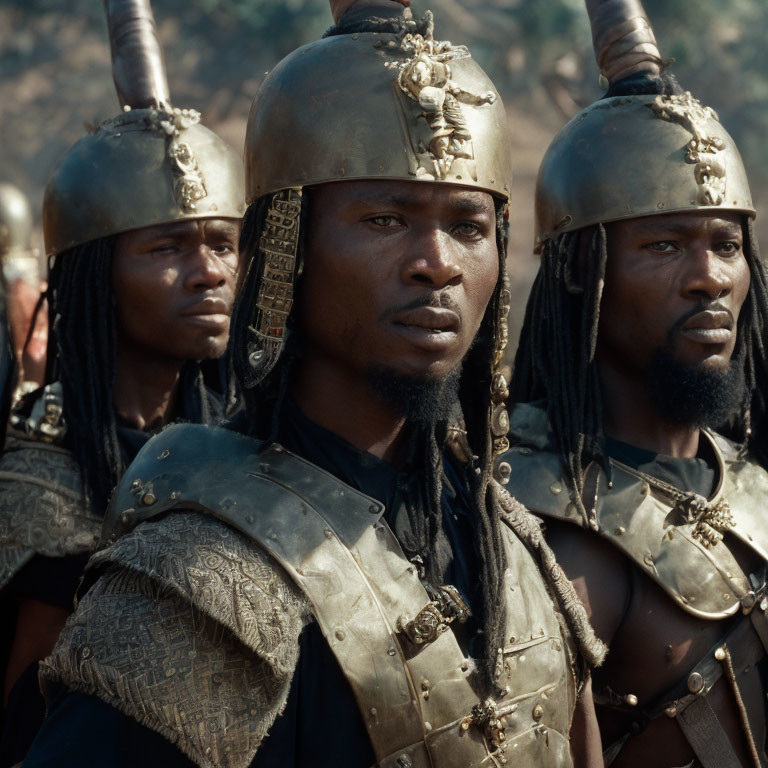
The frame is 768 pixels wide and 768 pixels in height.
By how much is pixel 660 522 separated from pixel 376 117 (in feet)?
5.48

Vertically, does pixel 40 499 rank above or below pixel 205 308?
below

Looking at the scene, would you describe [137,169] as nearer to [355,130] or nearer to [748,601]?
[355,130]

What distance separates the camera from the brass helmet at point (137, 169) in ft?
14.0

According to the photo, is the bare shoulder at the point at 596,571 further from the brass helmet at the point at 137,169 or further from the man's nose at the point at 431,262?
the brass helmet at the point at 137,169

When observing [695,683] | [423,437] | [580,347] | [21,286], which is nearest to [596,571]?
[695,683]

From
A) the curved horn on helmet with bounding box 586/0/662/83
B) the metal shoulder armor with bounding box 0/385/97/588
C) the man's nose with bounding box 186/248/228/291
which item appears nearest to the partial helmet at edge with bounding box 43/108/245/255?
the man's nose with bounding box 186/248/228/291

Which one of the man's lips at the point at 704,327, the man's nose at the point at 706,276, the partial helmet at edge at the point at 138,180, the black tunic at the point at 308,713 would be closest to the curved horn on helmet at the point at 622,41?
the man's nose at the point at 706,276

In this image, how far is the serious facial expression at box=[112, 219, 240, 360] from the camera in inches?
164

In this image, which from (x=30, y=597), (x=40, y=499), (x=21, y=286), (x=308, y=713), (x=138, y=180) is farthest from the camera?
(x=21, y=286)

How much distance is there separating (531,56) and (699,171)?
2519cm

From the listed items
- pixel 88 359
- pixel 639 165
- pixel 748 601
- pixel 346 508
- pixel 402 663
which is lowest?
pixel 748 601

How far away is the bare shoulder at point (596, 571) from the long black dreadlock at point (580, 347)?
0.09m

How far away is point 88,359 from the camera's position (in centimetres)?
420

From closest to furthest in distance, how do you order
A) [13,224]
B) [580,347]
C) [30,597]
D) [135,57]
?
[30,597] < [580,347] < [135,57] < [13,224]
